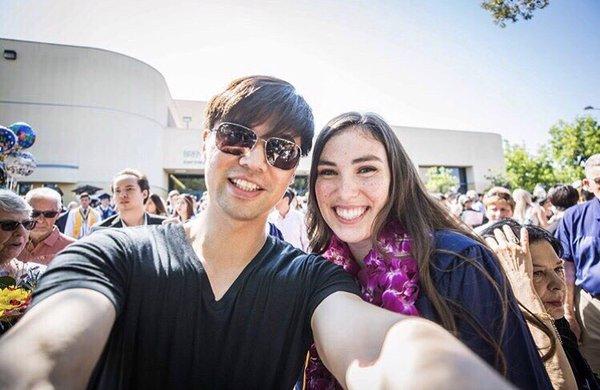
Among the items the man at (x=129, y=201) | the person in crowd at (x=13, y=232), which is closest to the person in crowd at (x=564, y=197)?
the man at (x=129, y=201)

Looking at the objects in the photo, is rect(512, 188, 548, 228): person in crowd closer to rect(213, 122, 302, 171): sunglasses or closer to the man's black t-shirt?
rect(213, 122, 302, 171): sunglasses

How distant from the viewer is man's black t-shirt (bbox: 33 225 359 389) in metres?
1.19

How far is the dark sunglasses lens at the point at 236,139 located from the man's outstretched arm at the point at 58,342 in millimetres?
877

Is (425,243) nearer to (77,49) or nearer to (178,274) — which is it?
(178,274)

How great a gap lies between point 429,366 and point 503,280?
847mm

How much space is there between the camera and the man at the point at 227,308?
876mm

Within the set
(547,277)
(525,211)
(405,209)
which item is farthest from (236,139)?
(525,211)

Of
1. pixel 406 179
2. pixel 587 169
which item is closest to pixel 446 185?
pixel 587 169

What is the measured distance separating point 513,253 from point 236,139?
5.66 ft

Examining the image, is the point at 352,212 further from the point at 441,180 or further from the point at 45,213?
the point at 441,180

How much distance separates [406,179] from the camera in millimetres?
1933

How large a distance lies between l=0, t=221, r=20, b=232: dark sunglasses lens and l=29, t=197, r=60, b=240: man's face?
1236 millimetres

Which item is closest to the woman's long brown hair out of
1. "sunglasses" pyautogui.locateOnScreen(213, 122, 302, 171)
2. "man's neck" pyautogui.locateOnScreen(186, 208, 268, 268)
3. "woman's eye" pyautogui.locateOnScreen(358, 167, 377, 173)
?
"woman's eye" pyautogui.locateOnScreen(358, 167, 377, 173)

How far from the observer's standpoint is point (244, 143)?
168cm
